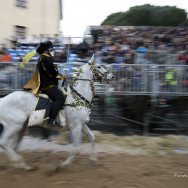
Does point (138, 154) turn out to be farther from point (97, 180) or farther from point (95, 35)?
point (95, 35)

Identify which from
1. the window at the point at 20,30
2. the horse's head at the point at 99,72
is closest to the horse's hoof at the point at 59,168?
the horse's head at the point at 99,72

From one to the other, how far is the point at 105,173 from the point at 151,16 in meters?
43.8

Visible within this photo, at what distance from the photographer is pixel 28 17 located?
28359 millimetres

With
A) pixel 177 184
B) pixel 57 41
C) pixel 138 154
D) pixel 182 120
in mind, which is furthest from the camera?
pixel 57 41

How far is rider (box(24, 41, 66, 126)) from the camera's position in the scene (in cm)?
814

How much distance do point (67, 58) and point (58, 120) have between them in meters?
7.46

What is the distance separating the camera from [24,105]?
324 inches

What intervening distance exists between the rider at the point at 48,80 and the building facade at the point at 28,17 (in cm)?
1787

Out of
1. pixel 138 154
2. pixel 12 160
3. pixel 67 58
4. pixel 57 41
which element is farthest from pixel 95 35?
pixel 12 160

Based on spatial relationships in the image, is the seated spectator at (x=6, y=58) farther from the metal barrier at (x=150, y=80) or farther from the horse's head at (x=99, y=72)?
the horse's head at (x=99, y=72)

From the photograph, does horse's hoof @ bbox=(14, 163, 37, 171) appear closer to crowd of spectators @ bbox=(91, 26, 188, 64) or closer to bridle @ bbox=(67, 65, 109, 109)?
bridle @ bbox=(67, 65, 109, 109)

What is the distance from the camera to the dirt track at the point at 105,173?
23.3ft

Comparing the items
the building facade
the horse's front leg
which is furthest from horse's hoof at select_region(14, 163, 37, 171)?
the building facade

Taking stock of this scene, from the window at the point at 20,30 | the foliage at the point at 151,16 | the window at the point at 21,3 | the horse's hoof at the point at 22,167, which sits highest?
the foliage at the point at 151,16
